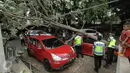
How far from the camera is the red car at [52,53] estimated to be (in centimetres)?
711

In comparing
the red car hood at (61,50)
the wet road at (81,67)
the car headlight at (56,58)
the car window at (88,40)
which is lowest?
the wet road at (81,67)

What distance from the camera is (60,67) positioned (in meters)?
7.12


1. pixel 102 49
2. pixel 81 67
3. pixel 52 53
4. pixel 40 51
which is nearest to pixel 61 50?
pixel 52 53

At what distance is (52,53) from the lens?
726 cm

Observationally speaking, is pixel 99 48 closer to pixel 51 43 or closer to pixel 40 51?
pixel 51 43

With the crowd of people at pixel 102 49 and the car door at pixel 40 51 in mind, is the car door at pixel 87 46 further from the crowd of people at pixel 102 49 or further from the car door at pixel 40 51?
the car door at pixel 40 51

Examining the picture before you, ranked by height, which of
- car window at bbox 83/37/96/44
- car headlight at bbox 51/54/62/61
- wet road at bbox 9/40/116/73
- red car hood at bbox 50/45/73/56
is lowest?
wet road at bbox 9/40/116/73

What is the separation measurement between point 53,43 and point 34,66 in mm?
1773

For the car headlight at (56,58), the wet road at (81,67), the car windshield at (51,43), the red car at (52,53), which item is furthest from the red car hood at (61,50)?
the wet road at (81,67)

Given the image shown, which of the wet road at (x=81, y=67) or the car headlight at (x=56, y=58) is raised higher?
the car headlight at (x=56, y=58)

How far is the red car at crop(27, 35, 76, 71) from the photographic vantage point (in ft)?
23.3

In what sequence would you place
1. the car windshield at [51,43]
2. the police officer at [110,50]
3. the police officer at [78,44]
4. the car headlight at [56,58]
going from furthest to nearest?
the police officer at [78,44]
the car windshield at [51,43]
the police officer at [110,50]
the car headlight at [56,58]

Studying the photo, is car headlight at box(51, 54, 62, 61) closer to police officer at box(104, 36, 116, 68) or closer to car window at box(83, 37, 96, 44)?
police officer at box(104, 36, 116, 68)

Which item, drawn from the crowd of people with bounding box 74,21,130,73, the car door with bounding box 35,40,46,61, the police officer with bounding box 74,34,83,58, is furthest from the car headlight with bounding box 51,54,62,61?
the police officer with bounding box 74,34,83,58
